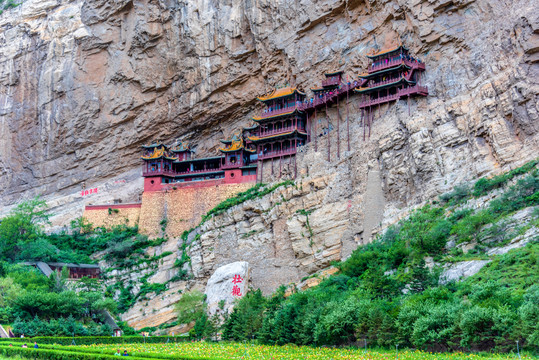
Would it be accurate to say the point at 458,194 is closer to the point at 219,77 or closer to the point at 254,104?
the point at 254,104

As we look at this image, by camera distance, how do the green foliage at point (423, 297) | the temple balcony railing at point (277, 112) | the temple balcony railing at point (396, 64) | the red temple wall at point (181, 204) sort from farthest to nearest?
the temple balcony railing at point (277, 112) → the red temple wall at point (181, 204) → the temple balcony railing at point (396, 64) → the green foliage at point (423, 297)

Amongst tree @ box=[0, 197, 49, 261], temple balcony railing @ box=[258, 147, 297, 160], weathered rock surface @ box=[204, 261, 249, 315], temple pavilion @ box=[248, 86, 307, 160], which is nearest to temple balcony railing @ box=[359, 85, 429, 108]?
temple pavilion @ box=[248, 86, 307, 160]

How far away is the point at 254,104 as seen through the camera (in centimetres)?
5166

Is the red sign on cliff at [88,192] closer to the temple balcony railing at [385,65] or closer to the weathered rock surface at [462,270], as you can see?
the temple balcony railing at [385,65]

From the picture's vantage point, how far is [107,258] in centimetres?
4600

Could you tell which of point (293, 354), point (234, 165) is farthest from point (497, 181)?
point (234, 165)

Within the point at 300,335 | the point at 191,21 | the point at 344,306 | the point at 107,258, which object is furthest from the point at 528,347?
the point at 191,21

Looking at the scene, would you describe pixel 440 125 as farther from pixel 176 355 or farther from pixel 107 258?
pixel 107 258

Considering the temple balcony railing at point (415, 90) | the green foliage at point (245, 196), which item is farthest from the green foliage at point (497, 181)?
the green foliage at point (245, 196)

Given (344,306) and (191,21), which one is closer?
(344,306)

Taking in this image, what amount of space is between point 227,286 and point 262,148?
12.1m

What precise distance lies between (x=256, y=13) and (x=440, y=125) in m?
19.7

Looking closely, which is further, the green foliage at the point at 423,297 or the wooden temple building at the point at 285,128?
the wooden temple building at the point at 285,128

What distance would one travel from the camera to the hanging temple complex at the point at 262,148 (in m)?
41.3
